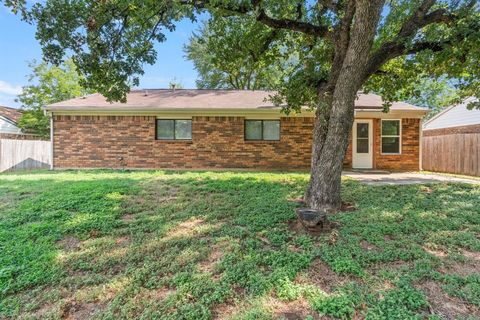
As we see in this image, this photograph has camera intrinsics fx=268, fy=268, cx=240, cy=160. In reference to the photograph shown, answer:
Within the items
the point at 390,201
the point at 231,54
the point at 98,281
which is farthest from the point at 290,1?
the point at 98,281

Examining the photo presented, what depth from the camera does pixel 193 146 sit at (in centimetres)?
1120

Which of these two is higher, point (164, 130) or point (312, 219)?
point (164, 130)

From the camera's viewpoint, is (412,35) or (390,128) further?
(390,128)

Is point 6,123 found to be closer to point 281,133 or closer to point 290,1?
point 281,133

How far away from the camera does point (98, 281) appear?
306cm

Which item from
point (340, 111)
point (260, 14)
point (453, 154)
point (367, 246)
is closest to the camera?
point (367, 246)

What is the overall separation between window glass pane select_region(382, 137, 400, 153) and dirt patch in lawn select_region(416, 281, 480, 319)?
31.2 ft

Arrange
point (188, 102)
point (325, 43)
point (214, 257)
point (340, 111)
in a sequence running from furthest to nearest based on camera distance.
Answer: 1. point (188, 102)
2. point (325, 43)
3. point (340, 111)
4. point (214, 257)

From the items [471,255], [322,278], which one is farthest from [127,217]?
[471,255]

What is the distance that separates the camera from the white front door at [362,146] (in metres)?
11.3

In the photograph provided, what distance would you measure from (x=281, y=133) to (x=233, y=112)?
2177 mm

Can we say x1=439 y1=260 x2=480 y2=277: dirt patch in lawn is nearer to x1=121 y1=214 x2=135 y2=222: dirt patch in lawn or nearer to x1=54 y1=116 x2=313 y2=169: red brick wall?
x1=121 y1=214 x2=135 y2=222: dirt patch in lawn

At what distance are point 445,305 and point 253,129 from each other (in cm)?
919

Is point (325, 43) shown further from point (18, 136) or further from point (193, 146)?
point (18, 136)
